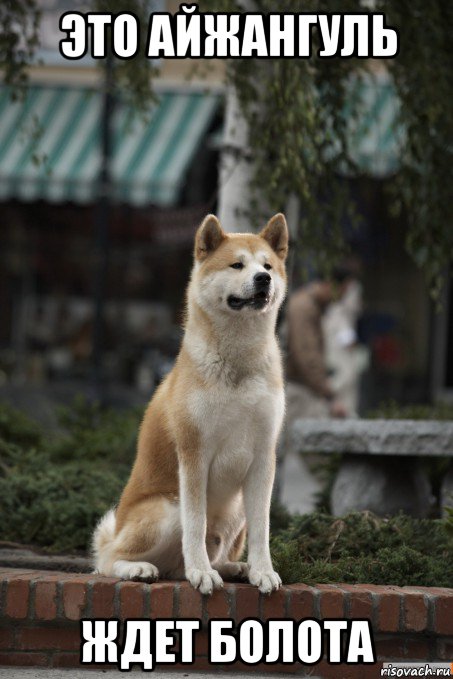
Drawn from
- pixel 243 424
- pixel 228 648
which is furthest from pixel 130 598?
pixel 243 424

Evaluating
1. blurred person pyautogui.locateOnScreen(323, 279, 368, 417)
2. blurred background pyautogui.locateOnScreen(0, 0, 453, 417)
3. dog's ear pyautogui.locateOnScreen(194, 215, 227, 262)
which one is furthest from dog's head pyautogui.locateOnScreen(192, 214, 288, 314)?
blurred background pyautogui.locateOnScreen(0, 0, 453, 417)

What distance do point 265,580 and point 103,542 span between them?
816 mm

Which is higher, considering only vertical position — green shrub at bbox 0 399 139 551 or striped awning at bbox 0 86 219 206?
striped awning at bbox 0 86 219 206

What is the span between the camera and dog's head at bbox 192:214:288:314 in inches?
162

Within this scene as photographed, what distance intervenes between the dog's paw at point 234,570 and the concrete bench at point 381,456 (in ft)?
6.34

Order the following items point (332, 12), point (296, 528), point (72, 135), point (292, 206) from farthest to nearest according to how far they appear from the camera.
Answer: point (72, 135), point (292, 206), point (332, 12), point (296, 528)

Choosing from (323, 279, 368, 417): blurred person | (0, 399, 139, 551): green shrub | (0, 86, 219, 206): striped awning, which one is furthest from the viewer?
(0, 86, 219, 206): striped awning

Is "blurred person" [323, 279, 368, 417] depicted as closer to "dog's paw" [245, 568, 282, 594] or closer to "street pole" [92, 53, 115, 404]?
"street pole" [92, 53, 115, 404]

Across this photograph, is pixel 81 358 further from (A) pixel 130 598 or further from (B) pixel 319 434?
(A) pixel 130 598

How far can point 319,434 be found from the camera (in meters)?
6.45

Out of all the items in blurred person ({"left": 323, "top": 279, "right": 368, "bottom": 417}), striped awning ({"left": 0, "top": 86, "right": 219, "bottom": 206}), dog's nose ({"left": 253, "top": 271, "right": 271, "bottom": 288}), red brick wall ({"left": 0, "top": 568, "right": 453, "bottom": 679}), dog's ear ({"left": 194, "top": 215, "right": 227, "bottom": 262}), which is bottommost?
red brick wall ({"left": 0, "top": 568, "right": 453, "bottom": 679})

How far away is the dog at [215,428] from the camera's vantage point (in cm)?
417

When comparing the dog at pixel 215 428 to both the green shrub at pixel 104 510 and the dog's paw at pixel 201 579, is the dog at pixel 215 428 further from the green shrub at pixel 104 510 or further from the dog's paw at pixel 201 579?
the green shrub at pixel 104 510

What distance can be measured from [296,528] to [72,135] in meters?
9.71
